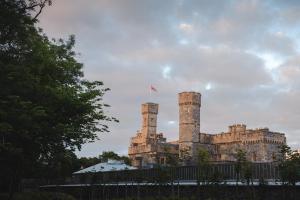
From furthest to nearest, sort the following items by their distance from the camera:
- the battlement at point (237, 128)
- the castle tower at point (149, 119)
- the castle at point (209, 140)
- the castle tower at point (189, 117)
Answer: the castle tower at point (149, 119)
the battlement at point (237, 128)
the castle tower at point (189, 117)
the castle at point (209, 140)

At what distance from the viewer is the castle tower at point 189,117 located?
93250 millimetres

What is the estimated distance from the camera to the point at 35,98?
2242 centimetres

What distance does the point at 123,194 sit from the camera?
104 feet

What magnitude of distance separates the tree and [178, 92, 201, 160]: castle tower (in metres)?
60.9

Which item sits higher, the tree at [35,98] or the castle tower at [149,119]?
the castle tower at [149,119]

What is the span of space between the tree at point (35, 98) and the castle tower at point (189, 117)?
2398 inches

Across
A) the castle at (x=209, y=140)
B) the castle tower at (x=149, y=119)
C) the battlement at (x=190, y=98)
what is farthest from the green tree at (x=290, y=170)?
the castle tower at (x=149, y=119)

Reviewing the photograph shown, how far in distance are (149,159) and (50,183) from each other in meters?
53.0

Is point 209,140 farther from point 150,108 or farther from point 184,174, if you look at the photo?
point 184,174

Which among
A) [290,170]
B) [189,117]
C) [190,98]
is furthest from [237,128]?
[290,170]

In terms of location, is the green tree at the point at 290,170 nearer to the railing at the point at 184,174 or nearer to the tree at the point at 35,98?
the railing at the point at 184,174

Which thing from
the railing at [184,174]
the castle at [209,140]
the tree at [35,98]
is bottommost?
the railing at [184,174]

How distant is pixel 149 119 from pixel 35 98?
272ft

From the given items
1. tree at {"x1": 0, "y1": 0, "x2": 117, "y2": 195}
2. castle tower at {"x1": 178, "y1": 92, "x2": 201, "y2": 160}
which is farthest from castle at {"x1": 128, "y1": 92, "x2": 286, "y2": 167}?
tree at {"x1": 0, "y1": 0, "x2": 117, "y2": 195}
